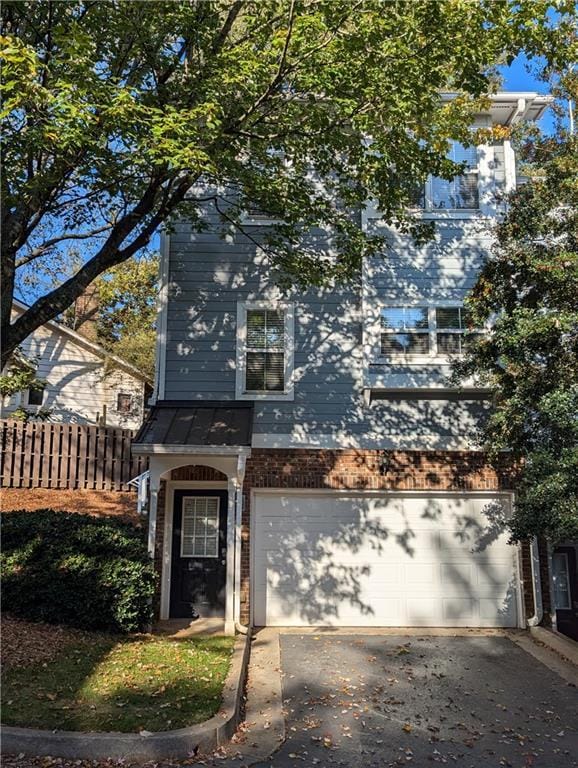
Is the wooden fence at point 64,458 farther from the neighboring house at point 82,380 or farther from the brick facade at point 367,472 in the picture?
the neighboring house at point 82,380

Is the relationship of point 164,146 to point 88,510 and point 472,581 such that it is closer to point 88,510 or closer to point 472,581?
point 472,581

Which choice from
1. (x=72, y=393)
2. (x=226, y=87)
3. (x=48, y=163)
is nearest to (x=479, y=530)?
(x=226, y=87)

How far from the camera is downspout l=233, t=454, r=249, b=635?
908cm

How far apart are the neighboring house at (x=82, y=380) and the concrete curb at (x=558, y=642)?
14.4 meters

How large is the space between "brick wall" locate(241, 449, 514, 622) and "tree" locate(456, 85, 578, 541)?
135 cm

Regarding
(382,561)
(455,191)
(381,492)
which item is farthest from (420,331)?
(382,561)

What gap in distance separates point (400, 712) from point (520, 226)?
6373mm

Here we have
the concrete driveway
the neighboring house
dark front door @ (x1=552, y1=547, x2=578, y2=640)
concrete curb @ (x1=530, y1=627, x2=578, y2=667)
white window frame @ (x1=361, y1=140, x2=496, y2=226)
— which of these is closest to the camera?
the concrete driveway

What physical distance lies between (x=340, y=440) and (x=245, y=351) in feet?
7.52

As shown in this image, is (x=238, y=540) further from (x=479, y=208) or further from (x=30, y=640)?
(x=479, y=208)

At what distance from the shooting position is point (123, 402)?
2053 cm

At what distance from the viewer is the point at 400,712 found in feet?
20.7

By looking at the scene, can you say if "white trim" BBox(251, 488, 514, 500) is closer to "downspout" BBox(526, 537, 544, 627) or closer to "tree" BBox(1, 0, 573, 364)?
"downspout" BBox(526, 537, 544, 627)

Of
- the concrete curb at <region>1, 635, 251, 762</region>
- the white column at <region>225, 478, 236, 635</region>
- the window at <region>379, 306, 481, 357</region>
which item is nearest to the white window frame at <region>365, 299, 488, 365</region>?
the window at <region>379, 306, 481, 357</region>
